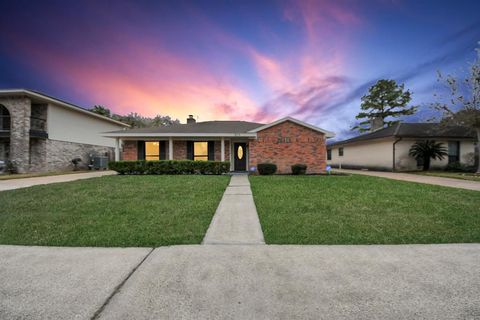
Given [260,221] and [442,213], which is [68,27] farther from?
[442,213]

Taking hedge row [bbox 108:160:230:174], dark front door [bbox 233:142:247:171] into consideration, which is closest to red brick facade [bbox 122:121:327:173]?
dark front door [bbox 233:142:247:171]

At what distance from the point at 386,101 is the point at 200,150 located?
29.8 meters

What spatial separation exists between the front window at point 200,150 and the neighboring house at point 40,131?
11.0 m

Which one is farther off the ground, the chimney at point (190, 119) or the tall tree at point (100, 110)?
the tall tree at point (100, 110)

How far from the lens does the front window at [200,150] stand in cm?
1431

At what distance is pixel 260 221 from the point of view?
4023 millimetres

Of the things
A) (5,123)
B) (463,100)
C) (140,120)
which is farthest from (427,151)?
(140,120)

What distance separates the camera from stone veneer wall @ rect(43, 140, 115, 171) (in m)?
14.8

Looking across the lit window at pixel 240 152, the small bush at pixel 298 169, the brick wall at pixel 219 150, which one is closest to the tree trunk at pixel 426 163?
the small bush at pixel 298 169

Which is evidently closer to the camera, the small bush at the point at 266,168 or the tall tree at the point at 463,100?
the small bush at the point at 266,168

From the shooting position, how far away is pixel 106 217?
419 cm

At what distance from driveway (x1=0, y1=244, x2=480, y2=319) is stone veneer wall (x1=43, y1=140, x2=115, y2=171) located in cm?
1630

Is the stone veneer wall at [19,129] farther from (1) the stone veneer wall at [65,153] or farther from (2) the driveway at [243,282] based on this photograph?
(2) the driveway at [243,282]

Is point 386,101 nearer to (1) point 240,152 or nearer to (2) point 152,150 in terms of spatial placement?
(1) point 240,152
